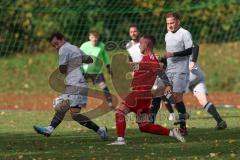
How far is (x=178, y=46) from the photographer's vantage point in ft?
44.4

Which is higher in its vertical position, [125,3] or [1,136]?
[125,3]

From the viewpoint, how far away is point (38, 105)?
22562 mm

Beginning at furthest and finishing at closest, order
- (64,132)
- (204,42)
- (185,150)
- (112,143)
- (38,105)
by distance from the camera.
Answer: (204,42) → (38,105) → (64,132) → (112,143) → (185,150)

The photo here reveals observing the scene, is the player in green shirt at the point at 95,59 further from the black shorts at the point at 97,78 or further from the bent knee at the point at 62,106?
the bent knee at the point at 62,106

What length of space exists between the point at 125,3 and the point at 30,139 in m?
15.4

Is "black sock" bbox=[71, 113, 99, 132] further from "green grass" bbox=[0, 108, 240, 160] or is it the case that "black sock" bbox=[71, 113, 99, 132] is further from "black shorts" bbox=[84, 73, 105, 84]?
"black shorts" bbox=[84, 73, 105, 84]

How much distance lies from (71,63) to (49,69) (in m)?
15.3

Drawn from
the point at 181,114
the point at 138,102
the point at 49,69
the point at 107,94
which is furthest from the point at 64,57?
the point at 49,69

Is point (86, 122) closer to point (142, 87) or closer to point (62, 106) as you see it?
point (62, 106)

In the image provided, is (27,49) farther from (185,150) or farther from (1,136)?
(185,150)

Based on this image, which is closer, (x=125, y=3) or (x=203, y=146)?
(x=203, y=146)

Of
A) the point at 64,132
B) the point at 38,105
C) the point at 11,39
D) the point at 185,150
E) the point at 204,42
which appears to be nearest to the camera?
the point at 185,150

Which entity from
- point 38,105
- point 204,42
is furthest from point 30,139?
point 204,42

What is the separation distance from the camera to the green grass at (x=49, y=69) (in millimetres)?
26703
